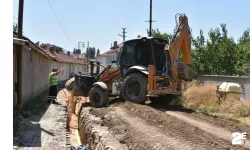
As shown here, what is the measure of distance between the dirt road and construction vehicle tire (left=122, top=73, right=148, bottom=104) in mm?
988

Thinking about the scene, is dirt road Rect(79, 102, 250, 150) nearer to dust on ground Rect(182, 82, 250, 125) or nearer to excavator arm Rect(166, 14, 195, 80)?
excavator arm Rect(166, 14, 195, 80)

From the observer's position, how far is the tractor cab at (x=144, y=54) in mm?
13594

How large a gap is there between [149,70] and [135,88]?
1163mm

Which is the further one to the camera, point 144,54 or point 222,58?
point 222,58

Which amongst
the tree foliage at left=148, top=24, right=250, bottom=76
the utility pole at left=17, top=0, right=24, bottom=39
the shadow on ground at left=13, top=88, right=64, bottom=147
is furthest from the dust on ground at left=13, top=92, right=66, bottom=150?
the tree foliage at left=148, top=24, right=250, bottom=76

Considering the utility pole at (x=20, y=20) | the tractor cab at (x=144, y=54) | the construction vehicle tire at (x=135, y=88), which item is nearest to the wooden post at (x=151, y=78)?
the construction vehicle tire at (x=135, y=88)

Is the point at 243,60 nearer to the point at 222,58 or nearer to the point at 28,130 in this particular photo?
the point at 222,58

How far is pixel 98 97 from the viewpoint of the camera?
1459cm

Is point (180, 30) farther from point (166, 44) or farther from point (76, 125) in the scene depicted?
point (76, 125)

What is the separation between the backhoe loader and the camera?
522 inches

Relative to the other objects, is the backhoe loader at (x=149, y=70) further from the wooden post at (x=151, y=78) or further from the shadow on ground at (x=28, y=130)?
the shadow on ground at (x=28, y=130)

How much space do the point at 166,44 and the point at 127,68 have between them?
1.81 metres

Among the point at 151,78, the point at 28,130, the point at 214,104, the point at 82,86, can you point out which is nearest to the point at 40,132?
the point at 28,130
